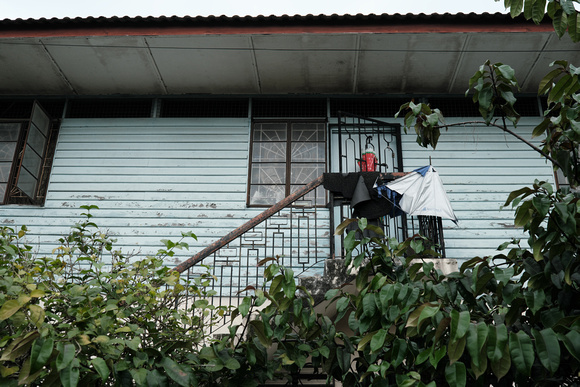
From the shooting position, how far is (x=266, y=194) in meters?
7.53

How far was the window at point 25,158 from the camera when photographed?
752 cm

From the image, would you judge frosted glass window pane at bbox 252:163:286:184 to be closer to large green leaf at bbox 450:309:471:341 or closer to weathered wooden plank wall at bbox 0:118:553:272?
weathered wooden plank wall at bbox 0:118:553:272

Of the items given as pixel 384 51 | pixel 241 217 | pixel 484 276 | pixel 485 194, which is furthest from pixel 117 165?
pixel 484 276

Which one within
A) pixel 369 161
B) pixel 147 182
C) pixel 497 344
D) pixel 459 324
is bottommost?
pixel 497 344

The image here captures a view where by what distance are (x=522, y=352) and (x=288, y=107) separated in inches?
217

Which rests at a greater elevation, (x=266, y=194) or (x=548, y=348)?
(x=266, y=194)

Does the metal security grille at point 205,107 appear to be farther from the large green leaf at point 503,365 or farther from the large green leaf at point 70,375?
the large green leaf at point 503,365

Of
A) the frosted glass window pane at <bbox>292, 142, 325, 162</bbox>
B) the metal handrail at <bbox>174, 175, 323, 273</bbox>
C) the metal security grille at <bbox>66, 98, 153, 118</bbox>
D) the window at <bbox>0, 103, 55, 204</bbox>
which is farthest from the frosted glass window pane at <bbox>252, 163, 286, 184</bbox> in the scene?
the window at <bbox>0, 103, 55, 204</bbox>

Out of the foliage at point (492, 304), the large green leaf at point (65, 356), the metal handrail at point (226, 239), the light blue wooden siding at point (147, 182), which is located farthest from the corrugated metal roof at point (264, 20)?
the large green leaf at point (65, 356)

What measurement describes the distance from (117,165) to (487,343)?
582 cm

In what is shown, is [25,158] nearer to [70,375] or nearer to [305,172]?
[305,172]

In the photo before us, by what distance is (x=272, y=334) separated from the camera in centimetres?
418

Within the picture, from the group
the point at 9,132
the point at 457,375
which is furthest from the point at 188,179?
the point at 457,375

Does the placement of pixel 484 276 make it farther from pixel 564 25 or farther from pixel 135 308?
pixel 135 308
